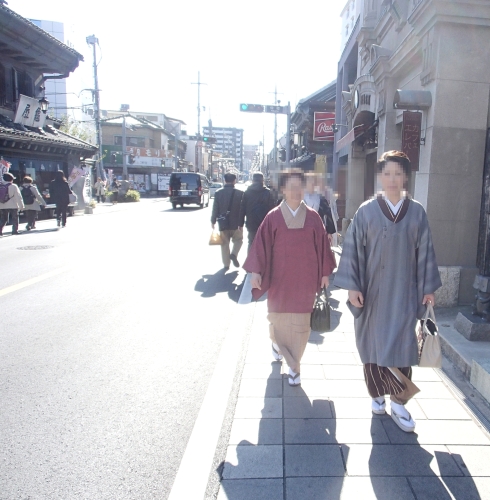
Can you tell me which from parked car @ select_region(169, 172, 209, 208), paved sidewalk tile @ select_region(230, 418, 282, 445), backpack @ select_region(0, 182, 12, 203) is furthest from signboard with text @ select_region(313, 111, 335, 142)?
paved sidewalk tile @ select_region(230, 418, 282, 445)

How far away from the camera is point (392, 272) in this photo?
289 cm

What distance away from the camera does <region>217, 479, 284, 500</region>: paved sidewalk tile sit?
2.34 m

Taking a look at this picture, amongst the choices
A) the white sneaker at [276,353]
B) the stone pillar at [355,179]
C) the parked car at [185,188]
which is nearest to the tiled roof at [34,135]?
the parked car at [185,188]

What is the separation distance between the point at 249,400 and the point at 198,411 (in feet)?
1.33

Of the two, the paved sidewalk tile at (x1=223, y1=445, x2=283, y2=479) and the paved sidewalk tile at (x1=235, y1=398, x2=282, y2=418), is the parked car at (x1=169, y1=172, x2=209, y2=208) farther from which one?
the paved sidewalk tile at (x1=223, y1=445, x2=283, y2=479)

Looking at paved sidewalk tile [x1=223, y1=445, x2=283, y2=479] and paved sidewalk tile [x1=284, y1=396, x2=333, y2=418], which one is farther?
paved sidewalk tile [x1=284, y1=396, x2=333, y2=418]

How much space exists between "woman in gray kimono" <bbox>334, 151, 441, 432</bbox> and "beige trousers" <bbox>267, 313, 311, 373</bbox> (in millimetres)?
645

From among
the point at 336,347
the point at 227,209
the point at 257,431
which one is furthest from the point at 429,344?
the point at 227,209

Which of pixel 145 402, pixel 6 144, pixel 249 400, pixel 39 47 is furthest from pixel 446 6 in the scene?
pixel 39 47

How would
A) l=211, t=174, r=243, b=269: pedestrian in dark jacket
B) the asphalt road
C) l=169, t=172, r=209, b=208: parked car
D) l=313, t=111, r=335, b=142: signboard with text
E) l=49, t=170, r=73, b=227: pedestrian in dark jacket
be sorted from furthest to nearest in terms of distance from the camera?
l=169, t=172, r=209, b=208: parked car, l=313, t=111, r=335, b=142: signboard with text, l=49, t=170, r=73, b=227: pedestrian in dark jacket, l=211, t=174, r=243, b=269: pedestrian in dark jacket, the asphalt road

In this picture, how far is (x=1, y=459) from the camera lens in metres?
2.67

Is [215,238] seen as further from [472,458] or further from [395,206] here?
[472,458]

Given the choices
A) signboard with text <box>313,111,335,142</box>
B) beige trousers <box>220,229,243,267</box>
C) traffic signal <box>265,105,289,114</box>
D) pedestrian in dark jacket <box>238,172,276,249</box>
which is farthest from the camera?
traffic signal <box>265,105,289,114</box>

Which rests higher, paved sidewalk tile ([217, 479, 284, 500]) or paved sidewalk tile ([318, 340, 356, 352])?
paved sidewalk tile ([217, 479, 284, 500])
